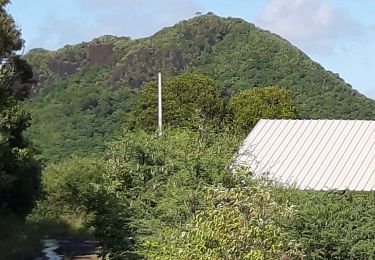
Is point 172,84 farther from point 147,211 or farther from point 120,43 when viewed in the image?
point 120,43

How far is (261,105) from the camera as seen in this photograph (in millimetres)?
37125

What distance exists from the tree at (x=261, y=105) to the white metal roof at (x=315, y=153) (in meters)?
16.5

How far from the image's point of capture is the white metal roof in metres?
17.1

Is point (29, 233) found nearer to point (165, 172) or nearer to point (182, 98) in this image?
point (182, 98)

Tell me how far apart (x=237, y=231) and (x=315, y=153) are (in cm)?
897

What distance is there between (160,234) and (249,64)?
40.8 m

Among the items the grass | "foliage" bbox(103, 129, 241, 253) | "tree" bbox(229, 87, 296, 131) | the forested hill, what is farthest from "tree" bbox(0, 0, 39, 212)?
the forested hill

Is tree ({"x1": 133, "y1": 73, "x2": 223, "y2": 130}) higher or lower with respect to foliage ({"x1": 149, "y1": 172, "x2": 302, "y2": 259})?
higher

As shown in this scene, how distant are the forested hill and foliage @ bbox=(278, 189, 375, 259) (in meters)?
28.8

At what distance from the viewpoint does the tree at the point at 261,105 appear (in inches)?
1452

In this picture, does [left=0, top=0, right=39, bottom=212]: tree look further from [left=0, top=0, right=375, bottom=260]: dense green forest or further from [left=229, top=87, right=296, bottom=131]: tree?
[left=229, top=87, right=296, bottom=131]: tree

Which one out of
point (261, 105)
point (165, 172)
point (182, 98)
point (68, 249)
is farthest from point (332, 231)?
point (261, 105)

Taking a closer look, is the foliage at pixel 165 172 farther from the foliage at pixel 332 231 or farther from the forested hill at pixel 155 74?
the forested hill at pixel 155 74

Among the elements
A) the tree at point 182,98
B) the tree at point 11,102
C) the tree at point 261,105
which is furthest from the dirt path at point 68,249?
the tree at point 261,105
